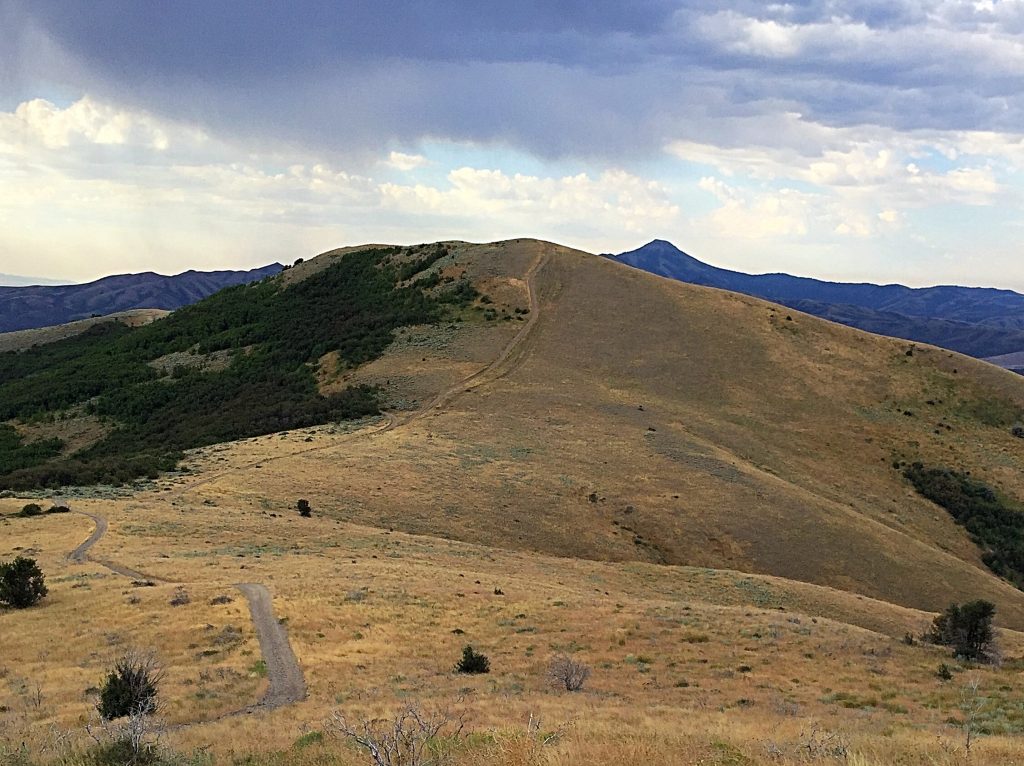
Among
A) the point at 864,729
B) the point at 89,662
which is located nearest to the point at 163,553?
the point at 89,662

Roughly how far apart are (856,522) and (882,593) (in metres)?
7.14

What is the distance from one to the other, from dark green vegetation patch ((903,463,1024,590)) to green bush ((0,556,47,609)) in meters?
50.6

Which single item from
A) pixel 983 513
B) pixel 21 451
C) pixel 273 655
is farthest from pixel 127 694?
pixel 21 451

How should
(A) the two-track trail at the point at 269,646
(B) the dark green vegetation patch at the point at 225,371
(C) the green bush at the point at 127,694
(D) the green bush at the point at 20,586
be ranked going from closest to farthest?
(C) the green bush at the point at 127,694
(A) the two-track trail at the point at 269,646
(D) the green bush at the point at 20,586
(B) the dark green vegetation patch at the point at 225,371

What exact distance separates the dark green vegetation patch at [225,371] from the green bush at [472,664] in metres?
31.0

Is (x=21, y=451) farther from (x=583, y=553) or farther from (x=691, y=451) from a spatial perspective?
(x=691, y=451)

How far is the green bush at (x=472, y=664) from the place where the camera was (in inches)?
706

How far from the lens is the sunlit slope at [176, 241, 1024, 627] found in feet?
126

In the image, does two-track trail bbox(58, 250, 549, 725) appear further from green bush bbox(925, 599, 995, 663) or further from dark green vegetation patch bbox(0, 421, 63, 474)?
dark green vegetation patch bbox(0, 421, 63, 474)

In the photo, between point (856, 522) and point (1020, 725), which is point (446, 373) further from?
point (1020, 725)

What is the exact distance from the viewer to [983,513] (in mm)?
51781

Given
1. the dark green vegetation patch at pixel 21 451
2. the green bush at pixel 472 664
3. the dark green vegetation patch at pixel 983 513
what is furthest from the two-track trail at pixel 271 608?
the dark green vegetation patch at pixel 983 513

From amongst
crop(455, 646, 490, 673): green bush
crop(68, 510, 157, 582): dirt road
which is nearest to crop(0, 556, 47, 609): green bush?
crop(68, 510, 157, 582): dirt road

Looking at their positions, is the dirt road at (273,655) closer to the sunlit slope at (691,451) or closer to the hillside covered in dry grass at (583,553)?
the hillside covered in dry grass at (583,553)
